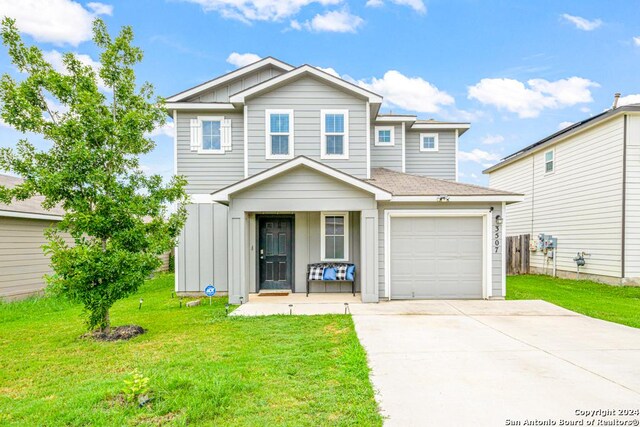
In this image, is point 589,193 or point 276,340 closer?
point 276,340

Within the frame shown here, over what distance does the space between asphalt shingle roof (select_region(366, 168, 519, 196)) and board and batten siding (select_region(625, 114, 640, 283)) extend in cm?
517

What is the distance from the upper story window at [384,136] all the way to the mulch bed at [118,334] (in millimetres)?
9230

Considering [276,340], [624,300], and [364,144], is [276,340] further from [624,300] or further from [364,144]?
[624,300]

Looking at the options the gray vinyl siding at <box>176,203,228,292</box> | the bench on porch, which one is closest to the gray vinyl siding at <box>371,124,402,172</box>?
the bench on porch

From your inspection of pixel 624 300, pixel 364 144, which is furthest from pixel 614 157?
pixel 364 144

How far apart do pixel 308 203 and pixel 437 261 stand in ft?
11.9

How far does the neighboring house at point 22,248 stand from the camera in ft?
30.8

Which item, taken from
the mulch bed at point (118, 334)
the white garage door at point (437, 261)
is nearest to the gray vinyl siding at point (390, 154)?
the white garage door at point (437, 261)

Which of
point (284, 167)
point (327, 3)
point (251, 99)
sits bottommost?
point (284, 167)

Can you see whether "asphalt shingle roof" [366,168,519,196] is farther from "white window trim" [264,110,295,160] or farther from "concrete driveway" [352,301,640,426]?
"concrete driveway" [352,301,640,426]

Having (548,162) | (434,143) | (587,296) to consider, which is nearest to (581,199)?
(548,162)

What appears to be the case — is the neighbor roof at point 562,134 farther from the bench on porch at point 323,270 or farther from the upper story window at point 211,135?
the upper story window at point 211,135

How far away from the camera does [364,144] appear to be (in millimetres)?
9766

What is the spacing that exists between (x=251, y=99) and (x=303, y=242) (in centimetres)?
428
